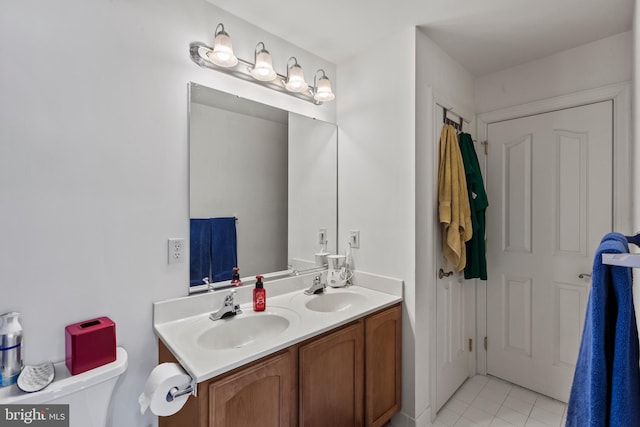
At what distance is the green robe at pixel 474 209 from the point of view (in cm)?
212

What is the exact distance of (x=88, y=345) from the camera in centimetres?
111

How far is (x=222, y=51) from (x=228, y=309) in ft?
4.18

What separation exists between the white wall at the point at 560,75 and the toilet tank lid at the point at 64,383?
9.13ft

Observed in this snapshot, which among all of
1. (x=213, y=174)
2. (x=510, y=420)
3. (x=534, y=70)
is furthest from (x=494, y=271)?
(x=213, y=174)

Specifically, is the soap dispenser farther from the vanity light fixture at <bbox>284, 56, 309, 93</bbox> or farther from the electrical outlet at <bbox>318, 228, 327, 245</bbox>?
the vanity light fixture at <bbox>284, 56, 309, 93</bbox>

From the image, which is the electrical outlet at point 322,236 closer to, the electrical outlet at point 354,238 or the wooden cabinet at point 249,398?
the electrical outlet at point 354,238

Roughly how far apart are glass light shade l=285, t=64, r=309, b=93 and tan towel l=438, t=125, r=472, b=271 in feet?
3.24

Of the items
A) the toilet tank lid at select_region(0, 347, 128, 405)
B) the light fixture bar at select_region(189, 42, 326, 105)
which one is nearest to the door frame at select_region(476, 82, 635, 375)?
Result: the light fixture bar at select_region(189, 42, 326, 105)

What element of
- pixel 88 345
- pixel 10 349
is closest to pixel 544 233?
pixel 88 345

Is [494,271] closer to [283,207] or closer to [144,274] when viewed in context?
[283,207]

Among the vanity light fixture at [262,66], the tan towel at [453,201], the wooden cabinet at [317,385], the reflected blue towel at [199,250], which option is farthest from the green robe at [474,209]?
the reflected blue towel at [199,250]

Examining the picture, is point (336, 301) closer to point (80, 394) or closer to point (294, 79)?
point (80, 394)

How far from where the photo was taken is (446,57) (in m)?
2.10

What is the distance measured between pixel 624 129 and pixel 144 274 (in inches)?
109
